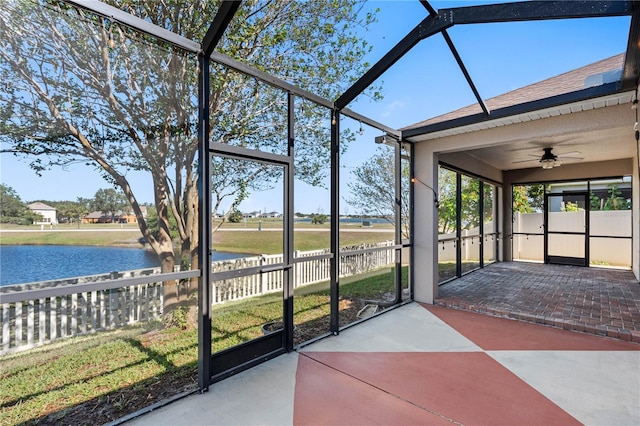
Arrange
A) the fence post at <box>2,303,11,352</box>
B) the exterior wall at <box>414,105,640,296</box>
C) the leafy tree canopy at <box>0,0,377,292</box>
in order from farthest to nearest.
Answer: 1. the exterior wall at <box>414,105,640,296</box>
2. the fence post at <box>2,303,11,352</box>
3. the leafy tree canopy at <box>0,0,377,292</box>

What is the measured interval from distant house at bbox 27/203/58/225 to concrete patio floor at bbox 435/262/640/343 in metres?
4.90

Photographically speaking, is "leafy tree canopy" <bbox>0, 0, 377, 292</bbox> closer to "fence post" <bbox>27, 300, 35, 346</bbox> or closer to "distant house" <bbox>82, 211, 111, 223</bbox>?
"distant house" <bbox>82, 211, 111, 223</bbox>

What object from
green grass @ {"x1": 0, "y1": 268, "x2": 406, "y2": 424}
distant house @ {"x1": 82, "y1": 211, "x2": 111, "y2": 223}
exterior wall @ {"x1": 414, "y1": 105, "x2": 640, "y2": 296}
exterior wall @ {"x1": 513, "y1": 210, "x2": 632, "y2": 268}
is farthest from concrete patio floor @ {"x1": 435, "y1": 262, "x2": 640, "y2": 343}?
distant house @ {"x1": 82, "y1": 211, "x2": 111, "y2": 223}

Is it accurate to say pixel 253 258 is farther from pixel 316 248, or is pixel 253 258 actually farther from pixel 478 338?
pixel 478 338

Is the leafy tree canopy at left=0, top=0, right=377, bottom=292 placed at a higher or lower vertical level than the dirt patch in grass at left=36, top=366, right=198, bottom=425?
higher

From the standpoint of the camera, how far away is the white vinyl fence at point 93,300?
80.0 inches

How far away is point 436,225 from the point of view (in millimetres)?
5102

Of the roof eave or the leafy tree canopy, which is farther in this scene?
the roof eave

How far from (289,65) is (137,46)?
2.68 metres

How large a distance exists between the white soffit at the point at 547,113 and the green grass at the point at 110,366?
140 inches

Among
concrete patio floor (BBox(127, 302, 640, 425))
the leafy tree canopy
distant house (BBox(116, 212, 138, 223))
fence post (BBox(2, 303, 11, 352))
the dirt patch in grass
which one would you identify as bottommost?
the dirt patch in grass

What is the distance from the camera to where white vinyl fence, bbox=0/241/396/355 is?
6.67 feet

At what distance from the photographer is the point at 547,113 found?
155 inches

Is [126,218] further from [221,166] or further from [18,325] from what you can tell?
[18,325]
